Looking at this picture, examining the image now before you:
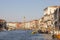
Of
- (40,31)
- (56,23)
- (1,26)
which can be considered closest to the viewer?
(56,23)

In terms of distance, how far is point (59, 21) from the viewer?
5631 centimetres

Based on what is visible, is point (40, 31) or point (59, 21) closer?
point (59, 21)

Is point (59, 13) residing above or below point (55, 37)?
above

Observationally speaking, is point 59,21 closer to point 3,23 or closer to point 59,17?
point 59,17

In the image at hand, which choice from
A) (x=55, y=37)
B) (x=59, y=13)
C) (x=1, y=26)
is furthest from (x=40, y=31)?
(x=1, y=26)

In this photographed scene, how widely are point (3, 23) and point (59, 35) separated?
111 meters

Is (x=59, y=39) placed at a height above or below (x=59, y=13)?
below

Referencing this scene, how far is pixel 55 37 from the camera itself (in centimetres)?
4225

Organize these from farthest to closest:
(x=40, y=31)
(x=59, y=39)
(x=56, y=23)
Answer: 1. (x=40, y=31)
2. (x=56, y=23)
3. (x=59, y=39)

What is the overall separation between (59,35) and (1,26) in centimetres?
10475

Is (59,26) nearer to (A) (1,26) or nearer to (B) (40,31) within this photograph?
(B) (40,31)

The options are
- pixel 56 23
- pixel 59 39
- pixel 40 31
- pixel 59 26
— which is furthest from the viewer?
pixel 40 31

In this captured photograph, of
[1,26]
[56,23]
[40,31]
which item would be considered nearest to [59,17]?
[56,23]

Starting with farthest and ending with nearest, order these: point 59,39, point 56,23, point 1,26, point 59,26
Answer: point 1,26
point 56,23
point 59,26
point 59,39
